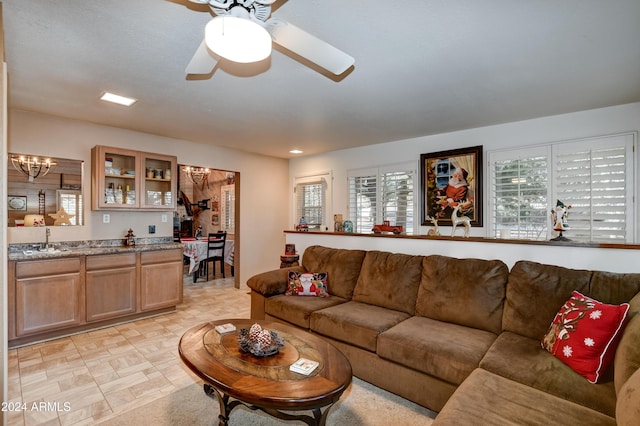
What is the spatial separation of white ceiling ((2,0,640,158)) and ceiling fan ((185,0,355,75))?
160 millimetres

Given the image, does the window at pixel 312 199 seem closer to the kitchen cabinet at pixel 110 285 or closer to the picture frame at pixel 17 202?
the kitchen cabinet at pixel 110 285

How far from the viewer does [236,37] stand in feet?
4.48

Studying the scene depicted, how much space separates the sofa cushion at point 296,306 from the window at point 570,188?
1.87 m

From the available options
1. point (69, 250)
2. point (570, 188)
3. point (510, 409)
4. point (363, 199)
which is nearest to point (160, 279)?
point (69, 250)

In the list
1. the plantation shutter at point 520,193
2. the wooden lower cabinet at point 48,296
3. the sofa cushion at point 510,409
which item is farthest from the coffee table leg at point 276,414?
the plantation shutter at point 520,193

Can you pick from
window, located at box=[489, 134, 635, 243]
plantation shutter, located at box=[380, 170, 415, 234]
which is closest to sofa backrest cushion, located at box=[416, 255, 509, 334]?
window, located at box=[489, 134, 635, 243]

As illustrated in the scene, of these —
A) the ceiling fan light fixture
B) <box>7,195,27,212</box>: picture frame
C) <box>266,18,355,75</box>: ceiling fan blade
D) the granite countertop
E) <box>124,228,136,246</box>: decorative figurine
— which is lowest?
the granite countertop

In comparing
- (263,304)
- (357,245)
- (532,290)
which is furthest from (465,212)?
(263,304)

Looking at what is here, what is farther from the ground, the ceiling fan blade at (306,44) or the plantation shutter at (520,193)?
the ceiling fan blade at (306,44)

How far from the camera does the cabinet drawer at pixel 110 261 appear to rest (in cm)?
344

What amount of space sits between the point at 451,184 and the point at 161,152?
13.5 ft

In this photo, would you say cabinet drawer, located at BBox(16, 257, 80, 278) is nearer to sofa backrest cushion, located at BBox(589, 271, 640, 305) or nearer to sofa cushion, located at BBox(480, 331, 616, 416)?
sofa cushion, located at BBox(480, 331, 616, 416)

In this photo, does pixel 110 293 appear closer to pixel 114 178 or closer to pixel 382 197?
pixel 114 178

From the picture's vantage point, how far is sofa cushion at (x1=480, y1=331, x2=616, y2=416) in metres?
1.48
